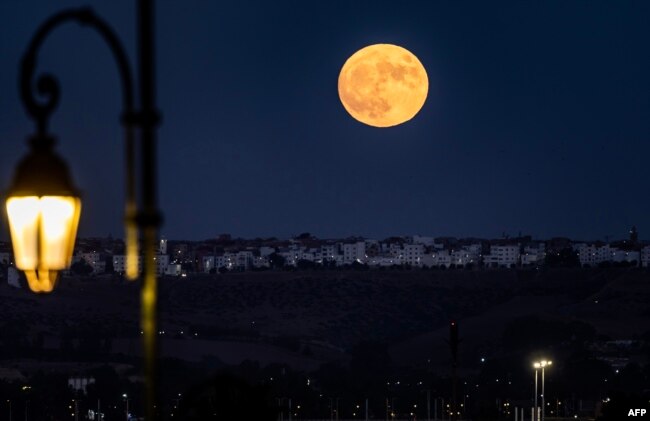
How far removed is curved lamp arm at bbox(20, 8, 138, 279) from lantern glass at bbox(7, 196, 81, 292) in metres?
0.28

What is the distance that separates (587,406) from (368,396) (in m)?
14.4

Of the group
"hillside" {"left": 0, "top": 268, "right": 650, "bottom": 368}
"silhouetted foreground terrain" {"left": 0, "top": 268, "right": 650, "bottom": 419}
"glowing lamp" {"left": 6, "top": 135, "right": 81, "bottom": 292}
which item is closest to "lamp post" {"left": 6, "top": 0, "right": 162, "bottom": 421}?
"glowing lamp" {"left": 6, "top": 135, "right": 81, "bottom": 292}

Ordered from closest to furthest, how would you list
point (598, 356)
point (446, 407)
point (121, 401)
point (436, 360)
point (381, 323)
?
point (121, 401)
point (446, 407)
point (598, 356)
point (436, 360)
point (381, 323)

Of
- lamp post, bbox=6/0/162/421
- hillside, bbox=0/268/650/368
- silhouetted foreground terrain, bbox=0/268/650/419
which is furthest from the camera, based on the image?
hillside, bbox=0/268/650/368

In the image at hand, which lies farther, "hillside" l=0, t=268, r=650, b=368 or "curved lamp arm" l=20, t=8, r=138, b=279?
"hillside" l=0, t=268, r=650, b=368

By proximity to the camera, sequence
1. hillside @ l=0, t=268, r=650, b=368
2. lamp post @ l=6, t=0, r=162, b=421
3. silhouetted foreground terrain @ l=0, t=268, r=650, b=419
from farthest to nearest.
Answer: hillside @ l=0, t=268, r=650, b=368 → silhouetted foreground terrain @ l=0, t=268, r=650, b=419 → lamp post @ l=6, t=0, r=162, b=421

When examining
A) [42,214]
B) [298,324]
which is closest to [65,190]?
[42,214]

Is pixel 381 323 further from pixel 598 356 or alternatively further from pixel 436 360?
pixel 598 356

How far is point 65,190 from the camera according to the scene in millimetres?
8711

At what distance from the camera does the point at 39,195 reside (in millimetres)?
8664

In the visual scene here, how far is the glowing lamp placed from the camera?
8.50 meters

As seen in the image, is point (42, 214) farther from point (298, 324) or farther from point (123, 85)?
Answer: point (298, 324)

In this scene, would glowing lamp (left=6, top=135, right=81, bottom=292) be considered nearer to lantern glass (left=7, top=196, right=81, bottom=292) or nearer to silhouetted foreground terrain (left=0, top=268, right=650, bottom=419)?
lantern glass (left=7, top=196, right=81, bottom=292)

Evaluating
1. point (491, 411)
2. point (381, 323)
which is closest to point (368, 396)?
point (491, 411)
